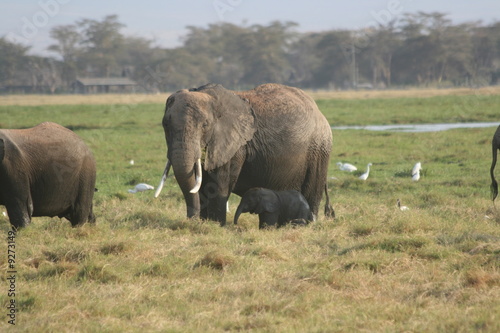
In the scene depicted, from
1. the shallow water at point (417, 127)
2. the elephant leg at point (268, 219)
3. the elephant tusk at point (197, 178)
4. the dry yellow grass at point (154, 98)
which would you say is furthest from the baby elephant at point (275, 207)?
the dry yellow grass at point (154, 98)

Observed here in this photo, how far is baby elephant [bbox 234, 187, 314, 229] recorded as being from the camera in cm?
811

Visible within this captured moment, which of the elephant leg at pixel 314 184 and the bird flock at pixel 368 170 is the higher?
the elephant leg at pixel 314 184

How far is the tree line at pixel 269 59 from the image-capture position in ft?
225

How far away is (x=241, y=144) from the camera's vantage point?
816cm

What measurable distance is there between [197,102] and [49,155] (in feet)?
5.11

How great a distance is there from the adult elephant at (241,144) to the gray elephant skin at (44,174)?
0.87 metres

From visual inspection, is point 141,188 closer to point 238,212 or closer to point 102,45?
point 238,212

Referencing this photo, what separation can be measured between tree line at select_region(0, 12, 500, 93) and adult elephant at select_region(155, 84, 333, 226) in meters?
56.9

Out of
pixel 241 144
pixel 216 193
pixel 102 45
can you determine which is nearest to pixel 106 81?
pixel 102 45

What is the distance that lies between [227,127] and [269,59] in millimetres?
70916

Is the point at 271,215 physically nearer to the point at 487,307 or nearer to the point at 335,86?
the point at 487,307

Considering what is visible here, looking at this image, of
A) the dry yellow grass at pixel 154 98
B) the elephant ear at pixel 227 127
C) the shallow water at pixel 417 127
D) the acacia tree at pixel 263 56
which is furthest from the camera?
the acacia tree at pixel 263 56

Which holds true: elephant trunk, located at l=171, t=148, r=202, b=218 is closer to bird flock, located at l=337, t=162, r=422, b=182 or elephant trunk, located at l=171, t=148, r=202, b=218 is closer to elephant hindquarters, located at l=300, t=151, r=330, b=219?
elephant hindquarters, located at l=300, t=151, r=330, b=219

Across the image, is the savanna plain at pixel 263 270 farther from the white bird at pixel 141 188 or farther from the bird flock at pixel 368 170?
the bird flock at pixel 368 170
